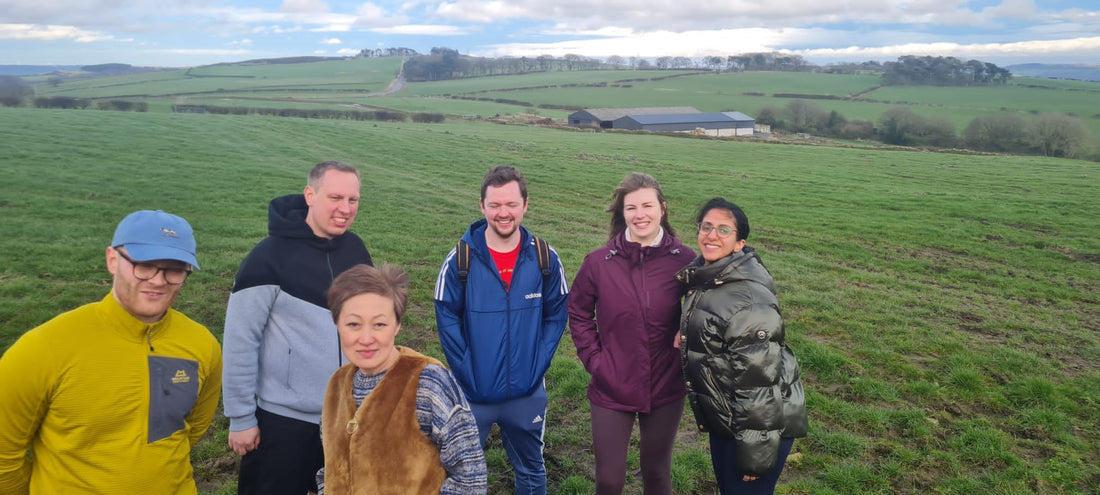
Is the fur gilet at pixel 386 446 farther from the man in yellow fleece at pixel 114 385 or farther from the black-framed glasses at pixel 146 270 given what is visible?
the black-framed glasses at pixel 146 270

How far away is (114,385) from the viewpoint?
2.97 m

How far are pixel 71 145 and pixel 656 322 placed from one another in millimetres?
29672

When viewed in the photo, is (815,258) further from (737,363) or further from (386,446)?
(386,446)

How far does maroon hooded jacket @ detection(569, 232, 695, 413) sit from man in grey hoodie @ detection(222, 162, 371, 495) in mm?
1887

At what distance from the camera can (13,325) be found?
8.36 meters

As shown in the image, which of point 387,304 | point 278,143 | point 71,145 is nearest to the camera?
point 387,304

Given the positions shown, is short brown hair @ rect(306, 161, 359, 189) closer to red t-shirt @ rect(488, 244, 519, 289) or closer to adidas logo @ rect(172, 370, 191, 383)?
red t-shirt @ rect(488, 244, 519, 289)

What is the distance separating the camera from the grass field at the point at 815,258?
20.5 feet

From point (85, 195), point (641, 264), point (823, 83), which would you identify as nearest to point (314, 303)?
point (641, 264)

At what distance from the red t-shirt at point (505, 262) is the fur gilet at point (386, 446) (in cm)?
156

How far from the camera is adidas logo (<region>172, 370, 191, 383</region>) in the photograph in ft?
10.5

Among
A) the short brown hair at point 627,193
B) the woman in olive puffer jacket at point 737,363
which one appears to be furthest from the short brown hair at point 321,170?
the woman in olive puffer jacket at point 737,363

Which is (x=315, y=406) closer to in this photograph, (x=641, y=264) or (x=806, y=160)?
(x=641, y=264)

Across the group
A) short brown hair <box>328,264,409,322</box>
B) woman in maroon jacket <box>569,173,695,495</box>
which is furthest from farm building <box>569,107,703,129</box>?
short brown hair <box>328,264,409,322</box>
